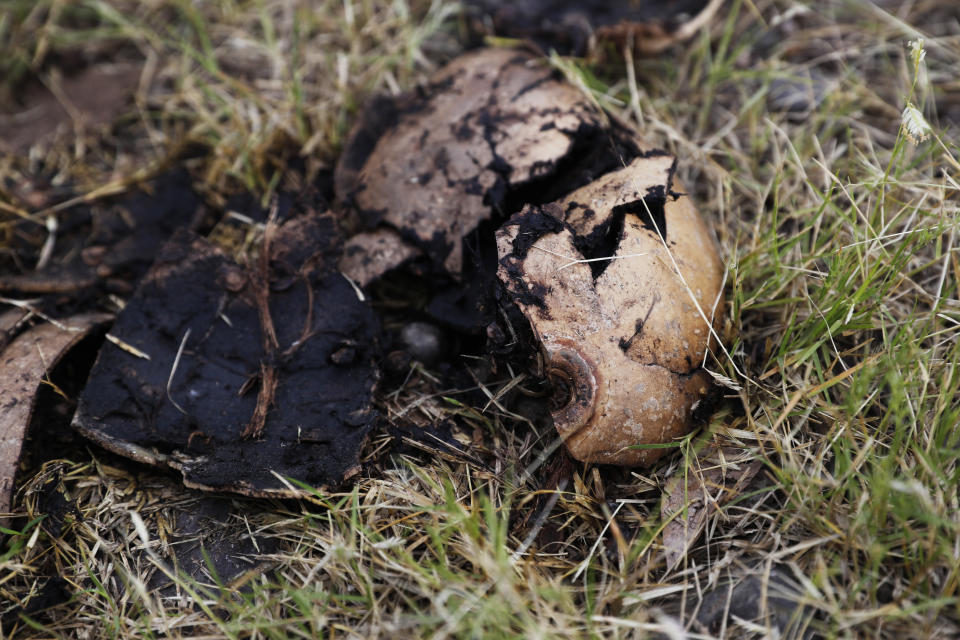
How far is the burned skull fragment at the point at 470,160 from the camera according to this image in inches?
82.7

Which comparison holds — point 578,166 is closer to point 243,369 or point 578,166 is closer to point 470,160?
point 470,160

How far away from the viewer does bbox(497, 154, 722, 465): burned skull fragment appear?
1756 mm

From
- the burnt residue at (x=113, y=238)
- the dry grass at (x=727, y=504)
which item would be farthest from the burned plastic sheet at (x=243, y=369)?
the burnt residue at (x=113, y=238)

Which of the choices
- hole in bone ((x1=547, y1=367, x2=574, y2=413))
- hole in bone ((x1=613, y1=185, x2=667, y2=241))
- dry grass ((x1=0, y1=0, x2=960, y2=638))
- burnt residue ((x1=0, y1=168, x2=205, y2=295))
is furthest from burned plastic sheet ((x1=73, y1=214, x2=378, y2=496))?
hole in bone ((x1=613, y1=185, x2=667, y2=241))

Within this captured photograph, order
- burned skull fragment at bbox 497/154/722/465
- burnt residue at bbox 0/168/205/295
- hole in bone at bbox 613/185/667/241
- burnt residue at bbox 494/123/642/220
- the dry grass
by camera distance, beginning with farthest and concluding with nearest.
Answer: burnt residue at bbox 0/168/205/295 < burnt residue at bbox 494/123/642/220 < hole in bone at bbox 613/185/667/241 < burned skull fragment at bbox 497/154/722/465 < the dry grass

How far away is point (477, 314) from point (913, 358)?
1266mm

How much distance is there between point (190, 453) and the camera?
1.98 meters

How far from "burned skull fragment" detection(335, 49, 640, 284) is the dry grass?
17.0 inches

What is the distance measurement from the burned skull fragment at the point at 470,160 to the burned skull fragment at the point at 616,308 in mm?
211

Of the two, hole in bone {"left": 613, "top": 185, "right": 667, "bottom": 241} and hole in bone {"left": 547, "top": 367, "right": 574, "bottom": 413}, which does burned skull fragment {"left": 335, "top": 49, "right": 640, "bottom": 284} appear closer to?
hole in bone {"left": 613, "top": 185, "right": 667, "bottom": 241}

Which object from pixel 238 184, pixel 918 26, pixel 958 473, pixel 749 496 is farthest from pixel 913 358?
pixel 238 184

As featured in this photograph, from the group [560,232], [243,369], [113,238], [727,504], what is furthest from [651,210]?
[113,238]

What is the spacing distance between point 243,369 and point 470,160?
1.01m

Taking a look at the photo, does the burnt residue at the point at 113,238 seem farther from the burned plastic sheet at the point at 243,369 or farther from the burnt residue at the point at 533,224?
the burnt residue at the point at 533,224
